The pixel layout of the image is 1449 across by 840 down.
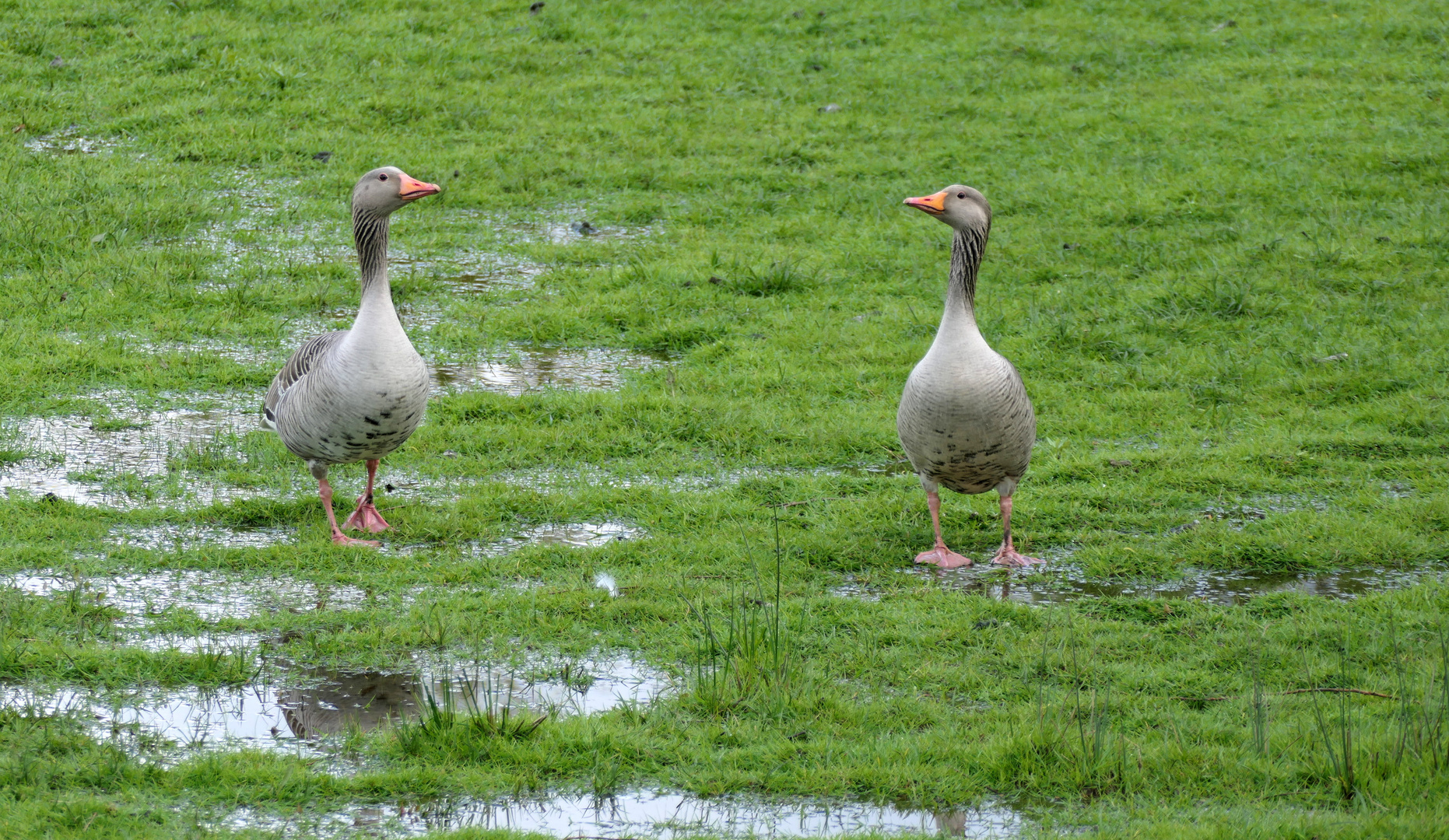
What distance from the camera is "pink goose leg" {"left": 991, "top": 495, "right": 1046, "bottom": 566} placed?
7.52m

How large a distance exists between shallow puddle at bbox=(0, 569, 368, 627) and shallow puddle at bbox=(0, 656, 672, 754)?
75 centimetres

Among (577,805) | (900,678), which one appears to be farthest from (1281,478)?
(577,805)

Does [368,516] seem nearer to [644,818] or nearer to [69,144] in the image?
[644,818]

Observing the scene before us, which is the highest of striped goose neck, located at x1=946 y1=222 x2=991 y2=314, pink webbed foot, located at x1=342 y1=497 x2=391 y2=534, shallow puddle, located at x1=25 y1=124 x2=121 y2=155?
shallow puddle, located at x1=25 y1=124 x2=121 y2=155

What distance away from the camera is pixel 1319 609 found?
270 inches

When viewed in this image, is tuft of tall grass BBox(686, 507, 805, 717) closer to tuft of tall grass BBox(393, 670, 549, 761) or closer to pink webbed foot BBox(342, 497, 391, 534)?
tuft of tall grass BBox(393, 670, 549, 761)

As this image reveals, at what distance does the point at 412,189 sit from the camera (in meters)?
7.93

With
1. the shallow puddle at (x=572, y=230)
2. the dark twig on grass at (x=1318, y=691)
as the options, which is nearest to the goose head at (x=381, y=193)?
the dark twig on grass at (x=1318, y=691)

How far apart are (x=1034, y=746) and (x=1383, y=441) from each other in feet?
17.2

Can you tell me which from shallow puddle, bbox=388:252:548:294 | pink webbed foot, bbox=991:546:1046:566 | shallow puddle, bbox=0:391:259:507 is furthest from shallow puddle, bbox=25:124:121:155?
pink webbed foot, bbox=991:546:1046:566

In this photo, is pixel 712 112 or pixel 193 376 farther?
pixel 712 112

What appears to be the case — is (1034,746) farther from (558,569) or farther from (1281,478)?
(1281,478)

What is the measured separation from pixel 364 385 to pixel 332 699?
207 cm

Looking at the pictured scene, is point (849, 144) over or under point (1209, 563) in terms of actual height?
over
